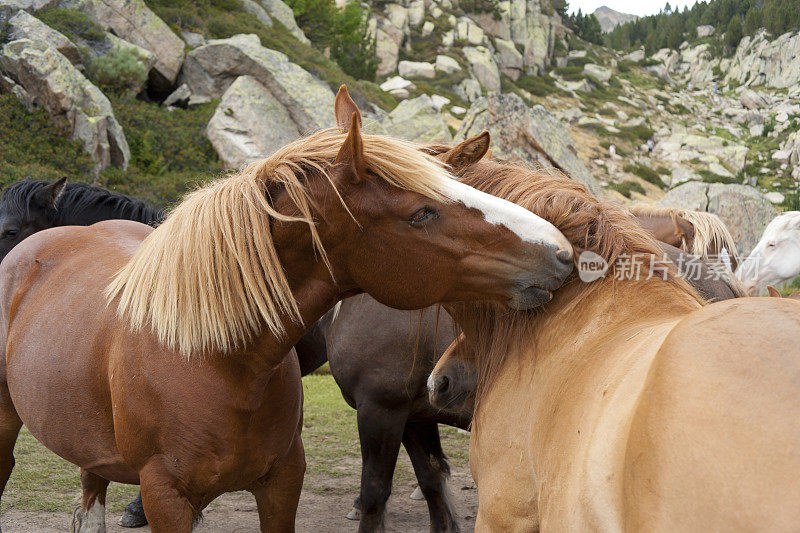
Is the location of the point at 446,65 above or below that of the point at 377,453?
above

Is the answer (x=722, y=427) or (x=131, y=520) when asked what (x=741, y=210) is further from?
(x=722, y=427)

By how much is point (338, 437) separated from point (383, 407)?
2.87 metres

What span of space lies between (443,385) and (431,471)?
1.78 metres

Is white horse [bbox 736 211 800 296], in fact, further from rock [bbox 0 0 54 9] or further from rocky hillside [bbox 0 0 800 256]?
rock [bbox 0 0 54 9]

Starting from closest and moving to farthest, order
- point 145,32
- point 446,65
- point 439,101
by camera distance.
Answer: point 145,32, point 439,101, point 446,65

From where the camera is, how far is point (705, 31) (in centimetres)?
7469

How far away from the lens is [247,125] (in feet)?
53.9

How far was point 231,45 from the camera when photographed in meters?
18.1

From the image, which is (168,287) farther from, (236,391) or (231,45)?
(231,45)

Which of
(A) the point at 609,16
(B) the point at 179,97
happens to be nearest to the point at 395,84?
(B) the point at 179,97

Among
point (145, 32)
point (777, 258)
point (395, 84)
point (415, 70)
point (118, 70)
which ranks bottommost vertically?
point (777, 258)

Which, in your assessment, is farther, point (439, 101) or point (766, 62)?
point (766, 62)

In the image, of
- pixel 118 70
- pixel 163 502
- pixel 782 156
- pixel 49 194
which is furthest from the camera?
pixel 782 156

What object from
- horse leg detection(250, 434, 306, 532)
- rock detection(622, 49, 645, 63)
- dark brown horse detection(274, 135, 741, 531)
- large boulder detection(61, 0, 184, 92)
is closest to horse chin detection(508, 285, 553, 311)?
horse leg detection(250, 434, 306, 532)
